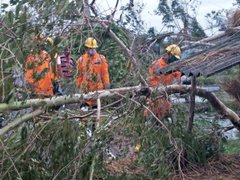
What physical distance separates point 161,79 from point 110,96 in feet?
2.40

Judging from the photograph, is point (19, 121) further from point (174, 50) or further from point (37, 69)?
point (174, 50)

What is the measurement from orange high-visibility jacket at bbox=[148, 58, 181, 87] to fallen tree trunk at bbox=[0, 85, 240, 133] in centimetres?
9

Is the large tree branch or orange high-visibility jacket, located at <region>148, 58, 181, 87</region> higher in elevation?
orange high-visibility jacket, located at <region>148, 58, 181, 87</region>

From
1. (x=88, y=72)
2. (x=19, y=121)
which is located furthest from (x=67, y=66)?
(x=19, y=121)

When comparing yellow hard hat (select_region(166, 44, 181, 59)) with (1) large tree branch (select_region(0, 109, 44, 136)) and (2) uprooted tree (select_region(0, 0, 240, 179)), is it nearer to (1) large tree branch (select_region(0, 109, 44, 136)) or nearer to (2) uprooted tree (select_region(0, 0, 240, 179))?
(2) uprooted tree (select_region(0, 0, 240, 179))

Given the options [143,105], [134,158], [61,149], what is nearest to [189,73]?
[143,105]

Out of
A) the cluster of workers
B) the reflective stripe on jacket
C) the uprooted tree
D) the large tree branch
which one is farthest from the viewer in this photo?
the reflective stripe on jacket

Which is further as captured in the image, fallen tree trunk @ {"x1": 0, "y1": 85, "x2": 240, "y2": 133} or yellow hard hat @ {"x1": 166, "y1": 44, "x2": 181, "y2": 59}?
yellow hard hat @ {"x1": 166, "y1": 44, "x2": 181, "y2": 59}

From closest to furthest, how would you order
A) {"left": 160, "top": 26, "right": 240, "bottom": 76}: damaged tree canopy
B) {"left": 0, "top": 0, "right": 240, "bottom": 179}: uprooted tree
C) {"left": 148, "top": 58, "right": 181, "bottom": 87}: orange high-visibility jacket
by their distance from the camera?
{"left": 0, "top": 0, "right": 240, "bottom": 179}: uprooted tree
{"left": 160, "top": 26, "right": 240, "bottom": 76}: damaged tree canopy
{"left": 148, "top": 58, "right": 181, "bottom": 87}: orange high-visibility jacket

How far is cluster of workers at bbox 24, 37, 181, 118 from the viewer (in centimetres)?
443

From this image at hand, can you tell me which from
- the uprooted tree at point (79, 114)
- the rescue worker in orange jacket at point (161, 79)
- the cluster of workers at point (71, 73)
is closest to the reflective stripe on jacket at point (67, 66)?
the cluster of workers at point (71, 73)

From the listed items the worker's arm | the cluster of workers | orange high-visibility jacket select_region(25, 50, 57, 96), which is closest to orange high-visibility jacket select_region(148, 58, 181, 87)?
the cluster of workers

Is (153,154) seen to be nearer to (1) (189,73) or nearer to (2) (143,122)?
(2) (143,122)

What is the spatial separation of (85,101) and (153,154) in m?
0.78
